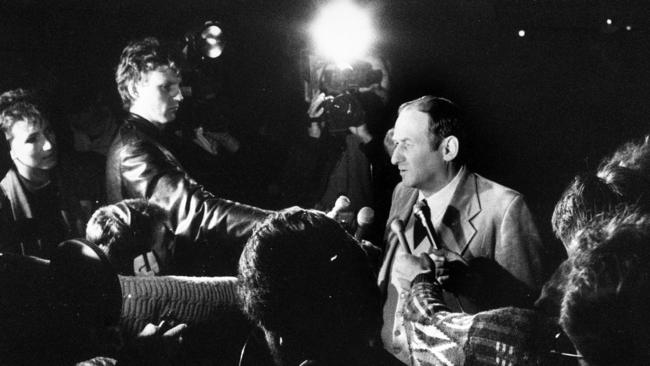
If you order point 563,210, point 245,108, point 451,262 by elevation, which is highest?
point 245,108

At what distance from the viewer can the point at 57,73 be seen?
3.51 m

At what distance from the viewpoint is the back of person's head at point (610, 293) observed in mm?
3076

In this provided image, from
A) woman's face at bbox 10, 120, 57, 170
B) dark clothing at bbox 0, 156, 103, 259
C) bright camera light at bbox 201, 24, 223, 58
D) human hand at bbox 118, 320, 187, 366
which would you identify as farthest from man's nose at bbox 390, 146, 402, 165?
woman's face at bbox 10, 120, 57, 170

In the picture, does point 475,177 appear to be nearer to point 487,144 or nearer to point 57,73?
point 487,144

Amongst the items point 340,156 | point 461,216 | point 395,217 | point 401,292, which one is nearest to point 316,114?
point 340,156

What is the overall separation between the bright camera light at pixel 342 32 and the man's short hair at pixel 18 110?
63.8 inches

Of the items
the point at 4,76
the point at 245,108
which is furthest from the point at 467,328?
the point at 4,76

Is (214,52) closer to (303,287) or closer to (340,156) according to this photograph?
(340,156)

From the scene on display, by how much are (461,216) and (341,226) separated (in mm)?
728

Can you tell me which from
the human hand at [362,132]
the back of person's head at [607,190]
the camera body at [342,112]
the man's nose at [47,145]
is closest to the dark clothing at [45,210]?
the man's nose at [47,145]

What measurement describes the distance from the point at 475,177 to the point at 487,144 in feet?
0.78

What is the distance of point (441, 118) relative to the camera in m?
3.41

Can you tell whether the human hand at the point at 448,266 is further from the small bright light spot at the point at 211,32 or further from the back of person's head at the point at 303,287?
the small bright light spot at the point at 211,32

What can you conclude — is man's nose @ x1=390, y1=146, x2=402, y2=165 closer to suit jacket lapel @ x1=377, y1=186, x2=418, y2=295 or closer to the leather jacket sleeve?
suit jacket lapel @ x1=377, y1=186, x2=418, y2=295
